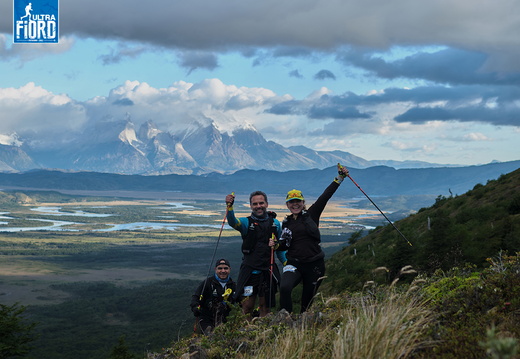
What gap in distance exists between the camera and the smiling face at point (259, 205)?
1047 centimetres

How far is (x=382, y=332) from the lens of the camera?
5332 millimetres

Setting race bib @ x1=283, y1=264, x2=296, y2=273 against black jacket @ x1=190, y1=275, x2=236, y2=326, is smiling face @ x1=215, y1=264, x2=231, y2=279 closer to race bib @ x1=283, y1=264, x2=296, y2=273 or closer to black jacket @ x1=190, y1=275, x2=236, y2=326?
black jacket @ x1=190, y1=275, x2=236, y2=326

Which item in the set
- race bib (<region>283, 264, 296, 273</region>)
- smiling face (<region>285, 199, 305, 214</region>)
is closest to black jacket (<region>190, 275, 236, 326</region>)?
race bib (<region>283, 264, 296, 273</region>)

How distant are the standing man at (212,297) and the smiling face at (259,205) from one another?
49.8 inches

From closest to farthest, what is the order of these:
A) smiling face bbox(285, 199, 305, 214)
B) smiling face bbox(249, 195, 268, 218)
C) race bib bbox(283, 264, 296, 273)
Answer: race bib bbox(283, 264, 296, 273) < smiling face bbox(285, 199, 305, 214) < smiling face bbox(249, 195, 268, 218)

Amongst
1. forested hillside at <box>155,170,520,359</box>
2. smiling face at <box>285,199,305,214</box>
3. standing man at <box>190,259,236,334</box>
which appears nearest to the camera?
forested hillside at <box>155,170,520,359</box>

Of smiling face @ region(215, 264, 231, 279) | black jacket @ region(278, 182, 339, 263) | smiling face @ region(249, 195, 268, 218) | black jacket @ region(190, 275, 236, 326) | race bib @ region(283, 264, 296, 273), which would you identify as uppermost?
smiling face @ region(249, 195, 268, 218)

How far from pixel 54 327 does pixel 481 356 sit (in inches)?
5306

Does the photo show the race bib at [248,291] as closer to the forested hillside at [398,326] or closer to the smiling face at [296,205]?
the forested hillside at [398,326]

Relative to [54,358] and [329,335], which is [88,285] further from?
[329,335]

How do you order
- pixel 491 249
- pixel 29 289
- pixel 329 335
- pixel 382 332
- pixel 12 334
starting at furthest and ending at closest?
pixel 29 289 < pixel 12 334 < pixel 491 249 < pixel 329 335 < pixel 382 332

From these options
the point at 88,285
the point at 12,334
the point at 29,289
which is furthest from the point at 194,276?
the point at 12,334

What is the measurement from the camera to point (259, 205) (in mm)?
10438

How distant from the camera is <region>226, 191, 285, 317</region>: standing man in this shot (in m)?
10.5
